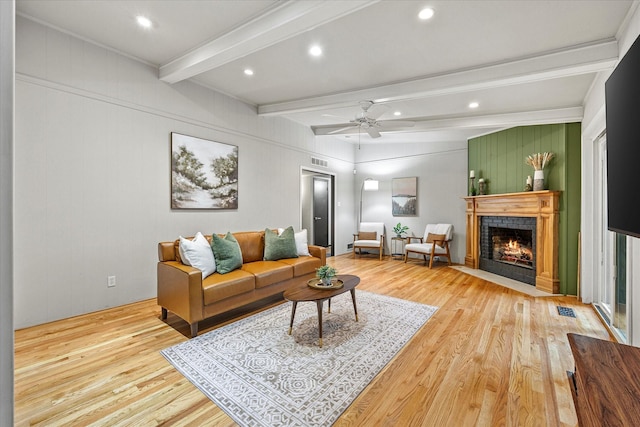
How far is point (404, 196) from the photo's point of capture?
6.86 m

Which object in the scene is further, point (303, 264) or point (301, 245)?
point (301, 245)

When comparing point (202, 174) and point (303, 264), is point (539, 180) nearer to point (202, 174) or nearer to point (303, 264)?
point (303, 264)

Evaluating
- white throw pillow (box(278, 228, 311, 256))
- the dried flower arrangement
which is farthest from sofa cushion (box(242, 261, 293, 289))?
the dried flower arrangement

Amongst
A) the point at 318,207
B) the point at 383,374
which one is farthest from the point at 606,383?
the point at 318,207

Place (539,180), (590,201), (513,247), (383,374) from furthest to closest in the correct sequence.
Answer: (513,247), (539,180), (590,201), (383,374)

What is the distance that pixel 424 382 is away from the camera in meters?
2.02

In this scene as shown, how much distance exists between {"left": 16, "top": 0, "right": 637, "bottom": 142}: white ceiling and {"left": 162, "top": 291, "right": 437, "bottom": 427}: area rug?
8.93 ft

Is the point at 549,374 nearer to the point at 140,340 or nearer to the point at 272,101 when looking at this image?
the point at 140,340

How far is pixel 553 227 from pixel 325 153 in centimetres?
440

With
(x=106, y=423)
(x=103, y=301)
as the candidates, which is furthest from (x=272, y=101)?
(x=106, y=423)

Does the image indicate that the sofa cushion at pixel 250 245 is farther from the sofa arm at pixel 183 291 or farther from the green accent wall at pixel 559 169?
the green accent wall at pixel 559 169

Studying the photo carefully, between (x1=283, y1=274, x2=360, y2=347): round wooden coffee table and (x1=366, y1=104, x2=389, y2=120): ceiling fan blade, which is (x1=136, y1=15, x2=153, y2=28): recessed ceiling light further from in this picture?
(x1=283, y1=274, x2=360, y2=347): round wooden coffee table

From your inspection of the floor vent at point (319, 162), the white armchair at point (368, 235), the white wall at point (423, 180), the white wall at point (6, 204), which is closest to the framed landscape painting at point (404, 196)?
the white wall at point (423, 180)

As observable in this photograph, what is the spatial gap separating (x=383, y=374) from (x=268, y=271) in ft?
5.65
